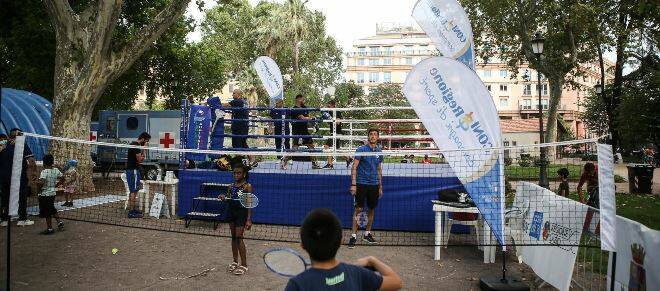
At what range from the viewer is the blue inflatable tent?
17719mm

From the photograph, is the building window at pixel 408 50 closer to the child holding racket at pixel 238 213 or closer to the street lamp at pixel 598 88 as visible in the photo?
the street lamp at pixel 598 88

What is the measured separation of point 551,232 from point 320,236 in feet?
15.8

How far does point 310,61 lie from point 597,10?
105ft

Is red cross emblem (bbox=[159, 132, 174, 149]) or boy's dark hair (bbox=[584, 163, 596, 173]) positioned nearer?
boy's dark hair (bbox=[584, 163, 596, 173])

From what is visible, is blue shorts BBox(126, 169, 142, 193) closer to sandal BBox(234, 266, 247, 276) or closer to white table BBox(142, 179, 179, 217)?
white table BBox(142, 179, 179, 217)

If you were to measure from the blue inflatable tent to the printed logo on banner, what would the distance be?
56.9 feet

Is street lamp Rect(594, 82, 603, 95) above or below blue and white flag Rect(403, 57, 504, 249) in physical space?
above

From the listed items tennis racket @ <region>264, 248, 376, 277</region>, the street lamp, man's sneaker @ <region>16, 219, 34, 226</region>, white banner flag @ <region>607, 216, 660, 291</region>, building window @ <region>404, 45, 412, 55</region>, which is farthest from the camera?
building window @ <region>404, 45, 412, 55</region>

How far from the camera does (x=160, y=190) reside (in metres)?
11.9

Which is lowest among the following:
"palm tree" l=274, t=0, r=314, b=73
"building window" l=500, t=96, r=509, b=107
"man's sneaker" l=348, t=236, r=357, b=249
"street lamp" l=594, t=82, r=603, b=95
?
"man's sneaker" l=348, t=236, r=357, b=249

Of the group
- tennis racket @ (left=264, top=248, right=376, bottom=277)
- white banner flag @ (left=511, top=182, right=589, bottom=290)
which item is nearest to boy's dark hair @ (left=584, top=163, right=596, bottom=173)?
white banner flag @ (left=511, top=182, right=589, bottom=290)

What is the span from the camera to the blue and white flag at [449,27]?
7.63 meters

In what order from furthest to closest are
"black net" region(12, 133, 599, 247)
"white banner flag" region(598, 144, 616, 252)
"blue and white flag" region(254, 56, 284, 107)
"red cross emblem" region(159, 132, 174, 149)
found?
"red cross emblem" region(159, 132, 174, 149), "blue and white flag" region(254, 56, 284, 107), "black net" region(12, 133, 599, 247), "white banner flag" region(598, 144, 616, 252)

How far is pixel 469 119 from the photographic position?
228 inches
